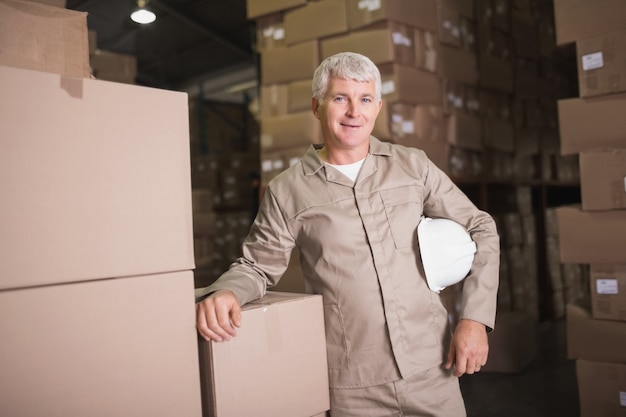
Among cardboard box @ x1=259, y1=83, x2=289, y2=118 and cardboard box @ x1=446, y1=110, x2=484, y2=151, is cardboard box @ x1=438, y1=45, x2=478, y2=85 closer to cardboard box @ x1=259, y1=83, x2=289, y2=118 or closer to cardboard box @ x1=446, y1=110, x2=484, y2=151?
cardboard box @ x1=446, y1=110, x2=484, y2=151

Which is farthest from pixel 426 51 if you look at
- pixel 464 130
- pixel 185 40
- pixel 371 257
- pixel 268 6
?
pixel 185 40

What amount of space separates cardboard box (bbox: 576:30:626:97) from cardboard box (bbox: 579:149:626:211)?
270mm

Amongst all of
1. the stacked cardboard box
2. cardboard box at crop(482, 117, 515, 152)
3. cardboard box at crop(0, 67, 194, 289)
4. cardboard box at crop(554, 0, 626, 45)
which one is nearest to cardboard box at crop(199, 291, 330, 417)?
cardboard box at crop(0, 67, 194, 289)

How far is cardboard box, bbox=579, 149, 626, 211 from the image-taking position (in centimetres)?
235

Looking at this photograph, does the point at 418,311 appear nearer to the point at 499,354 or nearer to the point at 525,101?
the point at 499,354

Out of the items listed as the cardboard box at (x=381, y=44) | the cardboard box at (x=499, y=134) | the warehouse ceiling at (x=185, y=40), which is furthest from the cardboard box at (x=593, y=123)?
the warehouse ceiling at (x=185, y=40)

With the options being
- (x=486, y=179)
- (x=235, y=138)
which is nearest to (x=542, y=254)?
(x=486, y=179)

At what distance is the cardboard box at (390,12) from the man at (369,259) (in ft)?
5.73

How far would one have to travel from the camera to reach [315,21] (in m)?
3.50

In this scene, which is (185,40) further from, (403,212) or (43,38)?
(43,38)

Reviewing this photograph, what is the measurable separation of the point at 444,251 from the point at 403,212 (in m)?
0.16

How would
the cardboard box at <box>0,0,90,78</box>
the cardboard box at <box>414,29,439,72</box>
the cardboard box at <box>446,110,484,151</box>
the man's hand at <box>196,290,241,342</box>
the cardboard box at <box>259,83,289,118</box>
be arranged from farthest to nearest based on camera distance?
the cardboard box at <box>446,110,484,151</box> → the cardboard box at <box>259,83,289,118</box> → the cardboard box at <box>414,29,439,72</box> → the man's hand at <box>196,290,241,342</box> → the cardboard box at <box>0,0,90,78</box>

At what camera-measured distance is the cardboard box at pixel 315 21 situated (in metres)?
3.39

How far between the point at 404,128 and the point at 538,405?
5.67ft
